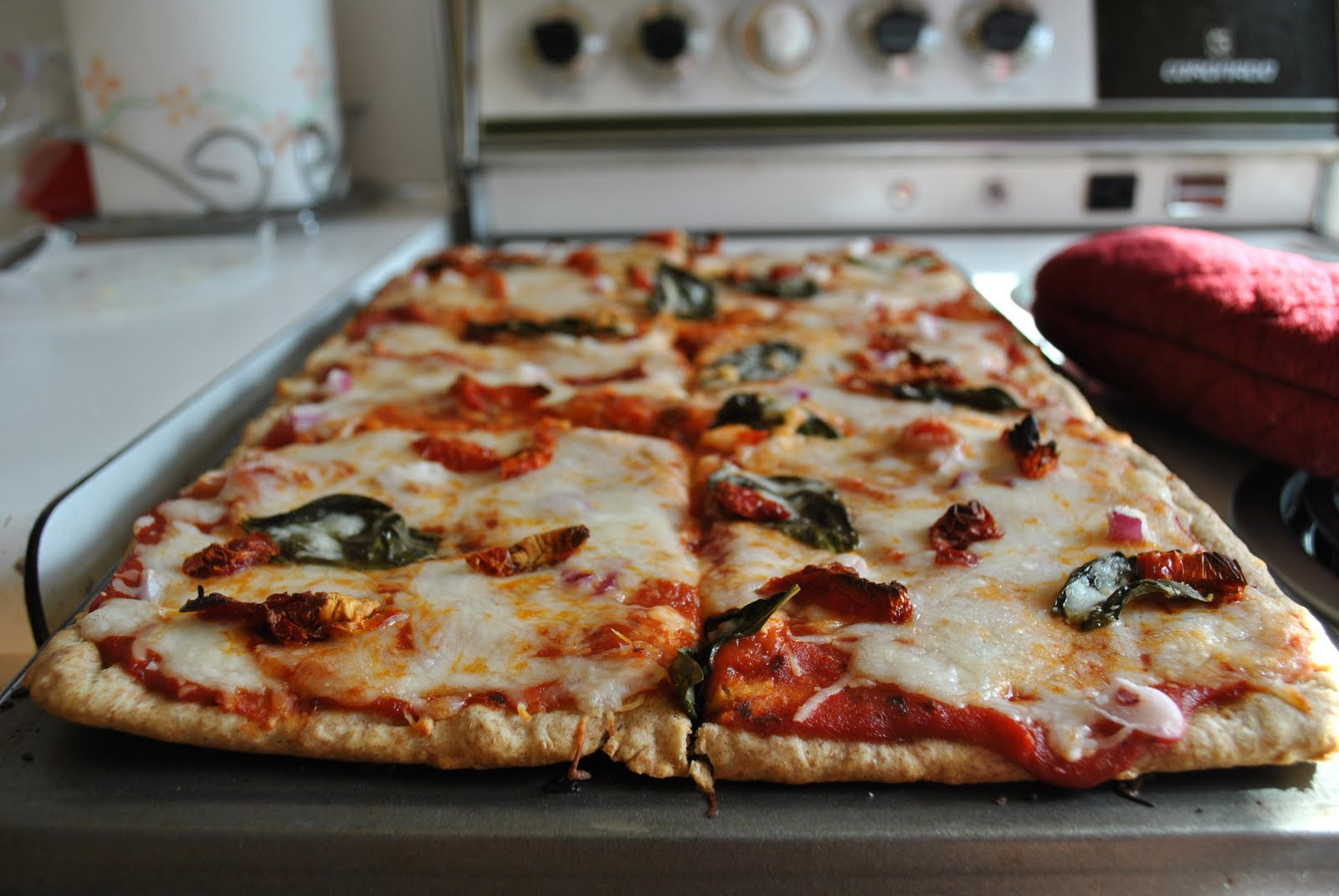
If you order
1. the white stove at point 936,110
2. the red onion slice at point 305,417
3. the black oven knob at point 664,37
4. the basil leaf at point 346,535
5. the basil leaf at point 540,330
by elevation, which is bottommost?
the basil leaf at point 346,535

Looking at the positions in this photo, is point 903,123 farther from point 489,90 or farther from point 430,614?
point 430,614

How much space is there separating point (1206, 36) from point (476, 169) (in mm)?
1828

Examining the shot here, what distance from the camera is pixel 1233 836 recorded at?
85cm

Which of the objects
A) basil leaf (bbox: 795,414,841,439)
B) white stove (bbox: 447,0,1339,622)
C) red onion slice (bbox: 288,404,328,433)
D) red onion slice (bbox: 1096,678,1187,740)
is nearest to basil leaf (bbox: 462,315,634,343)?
red onion slice (bbox: 288,404,328,433)

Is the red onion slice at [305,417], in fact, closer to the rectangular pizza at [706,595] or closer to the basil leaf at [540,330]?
the rectangular pizza at [706,595]

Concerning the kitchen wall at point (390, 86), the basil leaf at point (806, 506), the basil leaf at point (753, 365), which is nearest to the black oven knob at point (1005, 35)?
the basil leaf at point (753, 365)

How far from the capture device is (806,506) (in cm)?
130

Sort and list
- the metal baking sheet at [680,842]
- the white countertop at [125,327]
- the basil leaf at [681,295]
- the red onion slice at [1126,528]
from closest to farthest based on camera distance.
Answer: the metal baking sheet at [680,842] < the red onion slice at [1126,528] < the white countertop at [125,327] < the basil leaf at [681,295]

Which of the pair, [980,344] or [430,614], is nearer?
[430,614]

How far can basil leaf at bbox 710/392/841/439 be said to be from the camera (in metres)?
1.54

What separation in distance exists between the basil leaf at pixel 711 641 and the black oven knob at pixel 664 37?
1.88 meters

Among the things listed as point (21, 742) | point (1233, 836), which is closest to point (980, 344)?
point (1233, 836)

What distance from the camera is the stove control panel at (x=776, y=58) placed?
2629 millimetres

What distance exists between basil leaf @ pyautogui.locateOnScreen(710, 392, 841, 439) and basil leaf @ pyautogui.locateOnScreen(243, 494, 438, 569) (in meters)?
0.52
